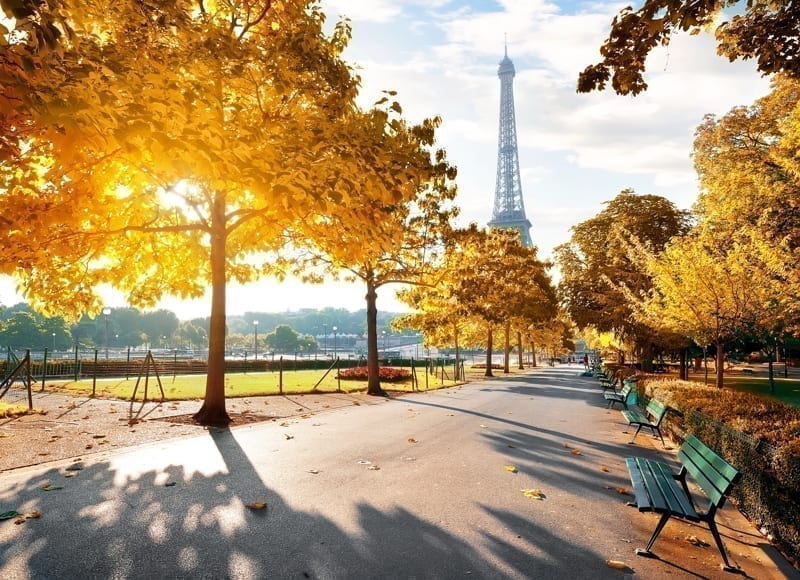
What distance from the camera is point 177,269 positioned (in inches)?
584

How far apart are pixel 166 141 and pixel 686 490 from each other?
6543 millimetres

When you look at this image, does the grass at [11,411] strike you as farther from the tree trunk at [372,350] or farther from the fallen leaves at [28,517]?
the tree trunk at [372,350]

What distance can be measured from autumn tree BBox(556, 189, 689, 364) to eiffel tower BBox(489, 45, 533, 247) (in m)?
85.6

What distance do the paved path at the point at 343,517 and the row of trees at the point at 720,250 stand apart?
6502mm

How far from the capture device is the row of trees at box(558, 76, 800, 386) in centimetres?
1363

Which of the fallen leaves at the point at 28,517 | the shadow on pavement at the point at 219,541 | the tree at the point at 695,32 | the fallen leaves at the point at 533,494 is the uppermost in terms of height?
the tree at the point at 695,32

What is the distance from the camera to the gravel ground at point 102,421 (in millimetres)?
8391

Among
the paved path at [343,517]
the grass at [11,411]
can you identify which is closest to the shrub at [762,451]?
the paved path at [343,517]

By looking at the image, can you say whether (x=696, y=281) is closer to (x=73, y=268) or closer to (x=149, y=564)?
(x=149, y=564)

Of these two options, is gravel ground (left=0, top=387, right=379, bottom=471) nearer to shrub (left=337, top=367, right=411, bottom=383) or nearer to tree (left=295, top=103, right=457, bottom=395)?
tree (left=295, top=103, right=457, bottom=395)

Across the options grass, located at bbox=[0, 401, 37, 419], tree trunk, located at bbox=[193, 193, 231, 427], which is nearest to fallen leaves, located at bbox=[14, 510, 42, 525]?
tree trunk, located at bbox=[193, 193, 231, 427]

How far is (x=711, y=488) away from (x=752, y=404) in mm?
4265

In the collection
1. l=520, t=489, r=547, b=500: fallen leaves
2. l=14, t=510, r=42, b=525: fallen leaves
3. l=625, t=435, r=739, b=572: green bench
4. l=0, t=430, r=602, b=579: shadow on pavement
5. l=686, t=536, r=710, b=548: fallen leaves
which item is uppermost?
l=625, t=435, r=739, b=572: green bench

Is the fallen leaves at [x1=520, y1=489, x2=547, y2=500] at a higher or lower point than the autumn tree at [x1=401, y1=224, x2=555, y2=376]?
lower
